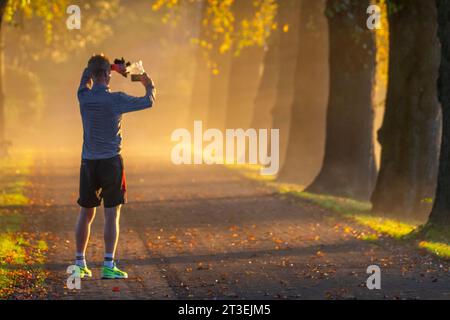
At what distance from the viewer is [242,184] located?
85.5 feet

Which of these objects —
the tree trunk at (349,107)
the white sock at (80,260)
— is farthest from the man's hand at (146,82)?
the tree trunk at (349,107)

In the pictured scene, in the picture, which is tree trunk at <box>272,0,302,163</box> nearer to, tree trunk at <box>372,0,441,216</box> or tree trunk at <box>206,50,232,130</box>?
tree trunk at <box>372,0,441,216</box>

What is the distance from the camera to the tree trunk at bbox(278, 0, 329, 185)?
89.6 feet

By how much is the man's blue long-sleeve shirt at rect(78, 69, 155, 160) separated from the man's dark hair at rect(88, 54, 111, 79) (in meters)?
0.10

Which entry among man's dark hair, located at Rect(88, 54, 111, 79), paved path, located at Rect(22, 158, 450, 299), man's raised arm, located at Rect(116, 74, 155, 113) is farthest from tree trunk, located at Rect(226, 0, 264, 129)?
man's raised arm, located at Rect(116, 74, 155, 113)

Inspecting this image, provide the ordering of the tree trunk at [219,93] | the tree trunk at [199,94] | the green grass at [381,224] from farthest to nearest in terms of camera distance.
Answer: the tree trunk at [199,94], the tree trunk at [219,93], the green grass at [381,224]

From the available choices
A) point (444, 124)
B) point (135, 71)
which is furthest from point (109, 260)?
point (444, 124)

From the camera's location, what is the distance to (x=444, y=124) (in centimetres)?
1456

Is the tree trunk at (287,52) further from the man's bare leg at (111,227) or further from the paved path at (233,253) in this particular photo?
the man's bare leg at (111,227)

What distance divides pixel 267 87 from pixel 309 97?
1063cm

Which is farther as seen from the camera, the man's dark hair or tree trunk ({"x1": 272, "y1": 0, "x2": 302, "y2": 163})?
tree trunk ({"x1": 272, "y1": 0, "x2": 302, "y2": 163})

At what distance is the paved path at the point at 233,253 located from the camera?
10.3m

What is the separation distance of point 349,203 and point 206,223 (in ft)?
14.3
